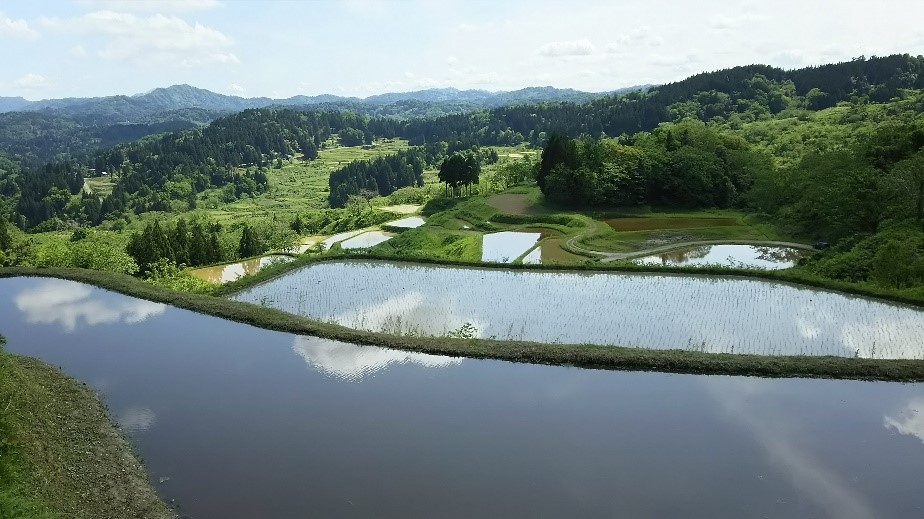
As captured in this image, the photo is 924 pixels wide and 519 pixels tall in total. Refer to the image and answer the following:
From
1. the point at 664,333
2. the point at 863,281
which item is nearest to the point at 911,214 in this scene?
the point at 863,281

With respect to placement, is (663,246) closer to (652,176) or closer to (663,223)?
(663,223)

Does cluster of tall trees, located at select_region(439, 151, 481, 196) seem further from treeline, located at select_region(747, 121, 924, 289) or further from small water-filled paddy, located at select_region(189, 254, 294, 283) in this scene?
treeline, located at select_region(747, 121, 924, 289)

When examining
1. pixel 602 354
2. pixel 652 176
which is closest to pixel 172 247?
pixel 602 354

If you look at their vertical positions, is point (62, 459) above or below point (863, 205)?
below

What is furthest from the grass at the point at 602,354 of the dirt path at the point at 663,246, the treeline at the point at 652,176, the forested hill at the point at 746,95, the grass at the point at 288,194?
the forested hill at the point at 746,95

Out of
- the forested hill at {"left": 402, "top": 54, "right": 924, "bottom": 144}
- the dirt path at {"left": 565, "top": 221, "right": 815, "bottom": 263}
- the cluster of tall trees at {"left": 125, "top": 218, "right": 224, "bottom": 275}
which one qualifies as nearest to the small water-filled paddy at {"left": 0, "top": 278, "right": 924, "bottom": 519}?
the dirt path at {"left": 565, "top": 221, "right": 815, "bottom": 263}

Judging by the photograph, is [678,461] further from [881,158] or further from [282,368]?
[881,158]

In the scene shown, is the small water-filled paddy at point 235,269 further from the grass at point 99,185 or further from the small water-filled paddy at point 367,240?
the grass at point 99,185
